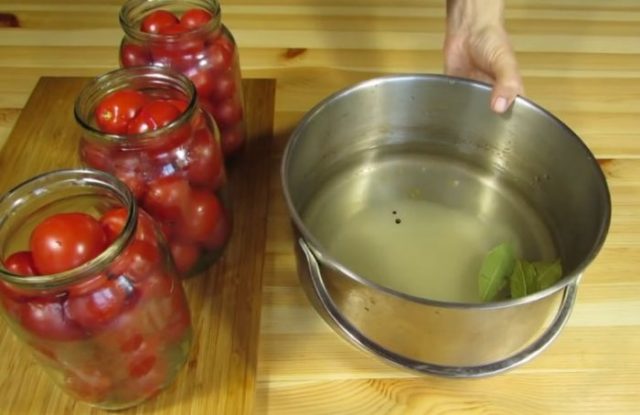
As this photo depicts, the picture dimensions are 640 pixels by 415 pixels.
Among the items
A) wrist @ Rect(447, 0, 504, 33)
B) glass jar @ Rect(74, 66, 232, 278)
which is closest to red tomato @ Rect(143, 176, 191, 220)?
glass jar @ Rect(74, 66, 232, 278)

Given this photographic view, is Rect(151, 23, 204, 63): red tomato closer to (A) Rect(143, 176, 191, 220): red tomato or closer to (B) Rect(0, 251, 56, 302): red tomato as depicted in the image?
(A) Rect(143, 176, 191, 220): red tomato

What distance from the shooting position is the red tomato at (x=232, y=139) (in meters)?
0.63

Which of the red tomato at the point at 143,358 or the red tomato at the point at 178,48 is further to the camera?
the red tomato at the point at 178,48

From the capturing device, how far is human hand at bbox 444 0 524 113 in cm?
61

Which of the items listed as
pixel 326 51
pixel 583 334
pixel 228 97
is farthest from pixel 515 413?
pixel 326 51

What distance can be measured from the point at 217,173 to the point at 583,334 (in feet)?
1.11

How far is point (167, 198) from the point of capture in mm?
490

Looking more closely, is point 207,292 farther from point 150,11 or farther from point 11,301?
point 150,11

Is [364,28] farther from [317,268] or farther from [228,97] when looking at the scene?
[317,268]

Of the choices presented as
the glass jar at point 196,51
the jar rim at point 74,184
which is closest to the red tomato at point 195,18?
the glass jar at point 196,51

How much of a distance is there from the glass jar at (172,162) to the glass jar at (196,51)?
0.05m

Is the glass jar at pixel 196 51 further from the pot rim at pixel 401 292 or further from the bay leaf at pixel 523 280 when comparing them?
the bay leaf at pixel 523 280

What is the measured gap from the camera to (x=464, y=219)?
641 mm

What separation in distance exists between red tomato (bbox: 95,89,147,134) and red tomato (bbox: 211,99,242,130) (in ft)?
0.40
